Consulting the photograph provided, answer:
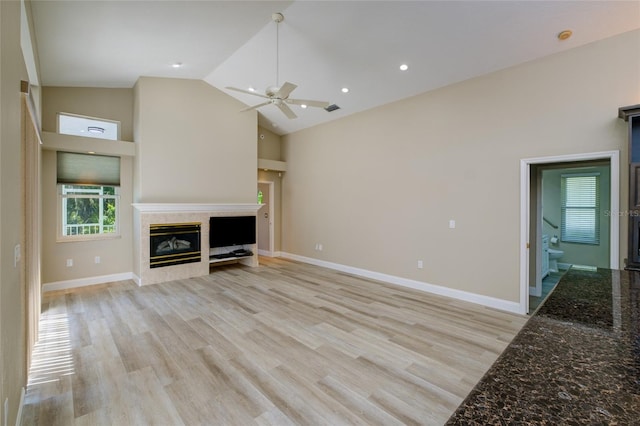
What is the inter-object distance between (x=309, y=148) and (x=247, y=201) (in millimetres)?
2031

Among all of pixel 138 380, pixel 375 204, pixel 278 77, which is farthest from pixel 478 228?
pixel 138 380

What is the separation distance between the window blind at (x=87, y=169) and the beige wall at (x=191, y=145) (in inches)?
20.1

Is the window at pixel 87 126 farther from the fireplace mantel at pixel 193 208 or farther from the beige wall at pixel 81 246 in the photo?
the fireplace mantel at pixel 193 208

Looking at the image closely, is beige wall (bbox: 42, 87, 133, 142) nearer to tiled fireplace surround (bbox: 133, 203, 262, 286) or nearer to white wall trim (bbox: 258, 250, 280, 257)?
tiled fireplace surround (bbox: 133, 203, 262, 286)

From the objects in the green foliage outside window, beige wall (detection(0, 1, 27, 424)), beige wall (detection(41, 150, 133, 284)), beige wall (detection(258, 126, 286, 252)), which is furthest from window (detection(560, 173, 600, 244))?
the green foliage outside window

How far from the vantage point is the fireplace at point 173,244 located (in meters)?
5.46

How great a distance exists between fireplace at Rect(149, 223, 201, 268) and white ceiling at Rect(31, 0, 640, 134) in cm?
284

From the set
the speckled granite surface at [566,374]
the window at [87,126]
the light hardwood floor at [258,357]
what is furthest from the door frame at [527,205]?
the window at [87,126]

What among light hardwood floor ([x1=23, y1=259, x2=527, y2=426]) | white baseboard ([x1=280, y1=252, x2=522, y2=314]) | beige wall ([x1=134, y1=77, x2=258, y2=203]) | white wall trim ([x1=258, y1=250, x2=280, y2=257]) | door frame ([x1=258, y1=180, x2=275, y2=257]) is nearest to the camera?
light hardwood floor ([x1=23, y1=259, x2=527, y2=426])

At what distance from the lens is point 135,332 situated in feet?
11.3

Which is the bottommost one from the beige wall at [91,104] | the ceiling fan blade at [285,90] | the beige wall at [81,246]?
the beige wall at [81,246]

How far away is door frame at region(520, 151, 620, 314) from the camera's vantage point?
337 cm

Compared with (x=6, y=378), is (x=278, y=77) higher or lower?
higher

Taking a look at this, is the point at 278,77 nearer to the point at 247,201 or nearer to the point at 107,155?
the point at 247,201
